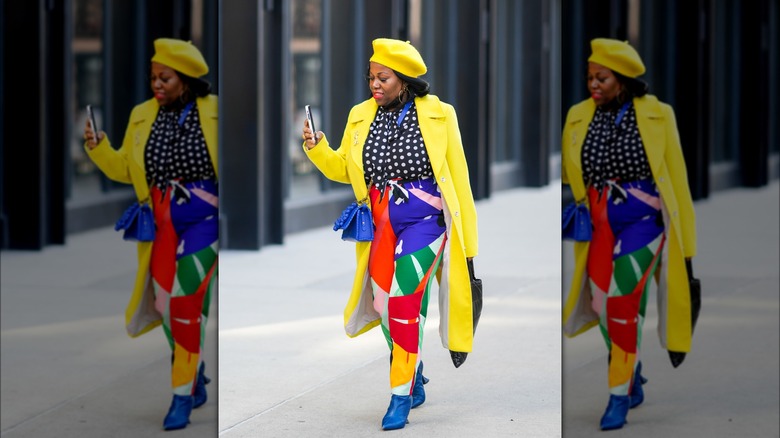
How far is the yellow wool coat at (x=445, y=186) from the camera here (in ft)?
19.5

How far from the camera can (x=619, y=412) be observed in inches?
159

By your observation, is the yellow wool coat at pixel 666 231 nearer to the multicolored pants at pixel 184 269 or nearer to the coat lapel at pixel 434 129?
the multicolored pants at pixel 184 269

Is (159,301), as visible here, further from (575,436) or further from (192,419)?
(575,436)

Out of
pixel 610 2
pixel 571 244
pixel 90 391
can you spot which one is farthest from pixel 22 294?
pixel 610 2

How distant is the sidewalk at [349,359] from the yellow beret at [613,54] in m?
2.28

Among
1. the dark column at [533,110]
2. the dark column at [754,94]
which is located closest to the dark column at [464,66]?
the dark column at [533,110]

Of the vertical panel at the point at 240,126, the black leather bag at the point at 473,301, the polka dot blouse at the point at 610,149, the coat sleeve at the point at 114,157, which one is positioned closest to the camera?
the polka dot blouse at the point at 610,149

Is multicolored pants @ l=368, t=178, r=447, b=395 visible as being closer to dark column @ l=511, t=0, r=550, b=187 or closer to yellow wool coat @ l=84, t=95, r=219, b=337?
yellow wool coat @ l=84, t=95, r=219, b=337

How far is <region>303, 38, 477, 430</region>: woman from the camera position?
5945mm

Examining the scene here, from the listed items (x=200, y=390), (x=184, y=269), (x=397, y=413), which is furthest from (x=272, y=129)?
(x=200, y=390)

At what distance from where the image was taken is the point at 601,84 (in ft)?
12.7

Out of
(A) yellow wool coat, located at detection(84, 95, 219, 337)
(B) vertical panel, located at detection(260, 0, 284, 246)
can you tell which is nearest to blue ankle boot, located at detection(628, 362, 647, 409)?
(A) yellow wool coat, located at detection(84, 95, 219, 337)

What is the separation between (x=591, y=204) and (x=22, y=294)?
1833 millimetres

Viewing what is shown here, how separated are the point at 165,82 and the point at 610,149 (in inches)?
53.6
